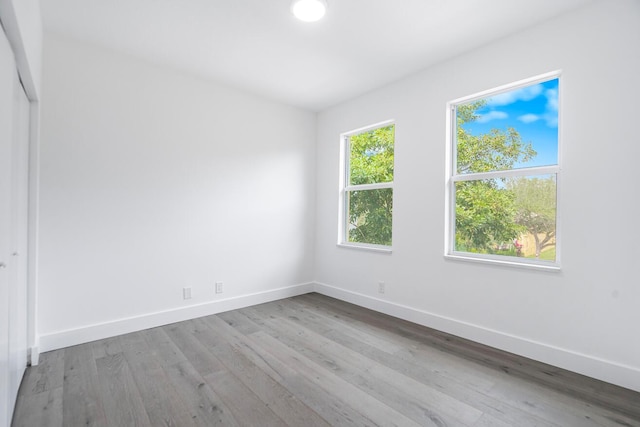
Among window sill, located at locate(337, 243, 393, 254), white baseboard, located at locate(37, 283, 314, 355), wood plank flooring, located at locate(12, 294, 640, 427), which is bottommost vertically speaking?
wood plank flooring, located at locate(12, 294, 640, 427)

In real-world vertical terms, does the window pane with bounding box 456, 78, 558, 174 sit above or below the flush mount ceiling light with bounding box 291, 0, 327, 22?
below

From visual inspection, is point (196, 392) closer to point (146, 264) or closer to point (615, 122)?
point (146, 264)

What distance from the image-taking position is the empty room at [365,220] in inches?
76.6

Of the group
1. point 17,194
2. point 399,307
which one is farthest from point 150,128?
point 399,307

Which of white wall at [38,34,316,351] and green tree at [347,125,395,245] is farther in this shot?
green tree at [347,125,395,245]

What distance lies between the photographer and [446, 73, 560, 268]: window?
8.17 feet

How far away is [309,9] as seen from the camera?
2270mm

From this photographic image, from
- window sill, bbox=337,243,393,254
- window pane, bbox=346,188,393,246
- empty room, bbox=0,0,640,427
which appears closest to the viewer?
empty room, bbox=0,0,640,427

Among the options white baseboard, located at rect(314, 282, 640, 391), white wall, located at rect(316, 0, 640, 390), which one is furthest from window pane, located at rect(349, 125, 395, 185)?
white baseboard, located at rect(314, 282, 640, 391)

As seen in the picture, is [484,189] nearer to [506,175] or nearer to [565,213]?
[506,175]

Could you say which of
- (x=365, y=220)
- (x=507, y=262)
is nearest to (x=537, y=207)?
(x=507, y=262)

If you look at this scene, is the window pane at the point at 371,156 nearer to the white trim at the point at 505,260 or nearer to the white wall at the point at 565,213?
the white wall at the point at 565,213

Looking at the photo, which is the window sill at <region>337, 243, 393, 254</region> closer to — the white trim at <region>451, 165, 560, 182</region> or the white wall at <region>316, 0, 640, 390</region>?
the white wall at <region>316, 0, 640, 390</region>

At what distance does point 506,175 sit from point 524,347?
4.66ft
